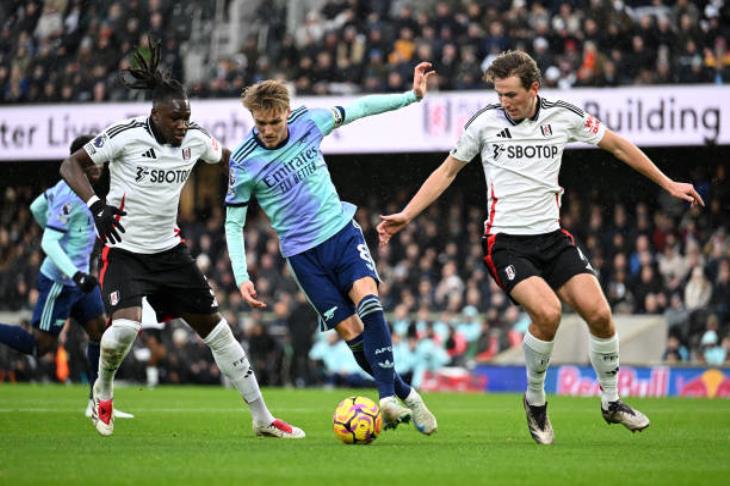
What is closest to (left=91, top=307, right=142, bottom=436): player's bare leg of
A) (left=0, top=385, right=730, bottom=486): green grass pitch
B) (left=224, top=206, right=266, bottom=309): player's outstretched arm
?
(left=0, top=385, right=730, bottom=486): green grass pitch

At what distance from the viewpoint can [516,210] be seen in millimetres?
9086

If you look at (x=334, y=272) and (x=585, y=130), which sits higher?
(x=585, y=130)

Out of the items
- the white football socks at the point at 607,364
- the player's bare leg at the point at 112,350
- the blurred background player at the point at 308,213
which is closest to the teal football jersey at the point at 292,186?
the blurred background player at the point at 308,213

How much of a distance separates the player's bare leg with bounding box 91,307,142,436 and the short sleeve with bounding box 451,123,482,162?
8.40ft

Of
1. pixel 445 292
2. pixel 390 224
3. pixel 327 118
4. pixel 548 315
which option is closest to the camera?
pixel 548 315

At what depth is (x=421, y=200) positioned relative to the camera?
9.07 meters

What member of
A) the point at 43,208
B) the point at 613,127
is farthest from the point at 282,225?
the point at 613,127

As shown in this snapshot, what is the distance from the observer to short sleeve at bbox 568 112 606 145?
920 centimetres

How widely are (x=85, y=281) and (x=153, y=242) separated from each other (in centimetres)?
236

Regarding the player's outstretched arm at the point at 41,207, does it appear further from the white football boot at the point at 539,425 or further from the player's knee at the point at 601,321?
the player's knee at the point at 601,321

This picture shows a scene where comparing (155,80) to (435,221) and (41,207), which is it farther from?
(435,221)

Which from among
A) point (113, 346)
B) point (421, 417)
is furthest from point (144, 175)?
point (421, 417)

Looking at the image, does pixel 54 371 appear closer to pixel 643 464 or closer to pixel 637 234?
pixel 637 234

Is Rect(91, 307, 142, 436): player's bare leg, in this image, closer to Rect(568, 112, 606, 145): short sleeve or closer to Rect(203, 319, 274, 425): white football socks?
Rect(203, 319, 274, 425): white football socks
